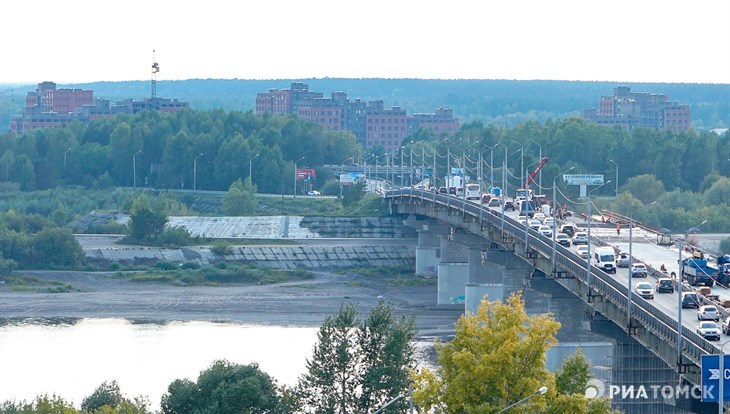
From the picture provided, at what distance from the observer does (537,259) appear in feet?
239

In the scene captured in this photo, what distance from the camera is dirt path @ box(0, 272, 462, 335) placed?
300 feet

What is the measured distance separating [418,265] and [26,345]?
44859 millimetres

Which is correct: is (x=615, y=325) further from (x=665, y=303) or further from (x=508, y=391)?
(x=508, y=391)

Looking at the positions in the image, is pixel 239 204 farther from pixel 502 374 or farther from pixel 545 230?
pixel 502 374

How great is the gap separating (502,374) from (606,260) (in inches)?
1052

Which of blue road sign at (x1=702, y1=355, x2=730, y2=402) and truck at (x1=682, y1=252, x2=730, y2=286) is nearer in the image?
blue road sign at (x1=702, y1=355, x2=730, y2=402)

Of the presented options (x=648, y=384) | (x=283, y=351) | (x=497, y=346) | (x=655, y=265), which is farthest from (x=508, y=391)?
(x=283, y=351)

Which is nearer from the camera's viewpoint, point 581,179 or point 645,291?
point 645,291

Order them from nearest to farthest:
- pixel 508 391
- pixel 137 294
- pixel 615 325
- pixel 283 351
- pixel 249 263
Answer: pixel 508 391 < pixel 615 325 < pixel 283 351 < pixel 137 294 < pixel 249 263

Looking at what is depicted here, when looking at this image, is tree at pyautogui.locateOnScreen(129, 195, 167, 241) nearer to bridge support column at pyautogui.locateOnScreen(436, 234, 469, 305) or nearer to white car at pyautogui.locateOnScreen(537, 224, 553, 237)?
bridge support column at pyautogui.locateOnScreen(436, 234, 469, 305)

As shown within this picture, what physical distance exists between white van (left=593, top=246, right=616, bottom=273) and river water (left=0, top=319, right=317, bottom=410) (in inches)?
529

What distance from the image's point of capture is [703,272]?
60719 mm

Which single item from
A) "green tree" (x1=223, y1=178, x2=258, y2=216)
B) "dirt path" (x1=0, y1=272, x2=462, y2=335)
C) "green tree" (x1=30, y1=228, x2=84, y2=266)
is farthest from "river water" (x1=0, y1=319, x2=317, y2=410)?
"green tree" (x1=223, y1=178, x2=258, y2=216)

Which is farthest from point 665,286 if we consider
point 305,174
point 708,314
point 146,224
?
point 305,174
